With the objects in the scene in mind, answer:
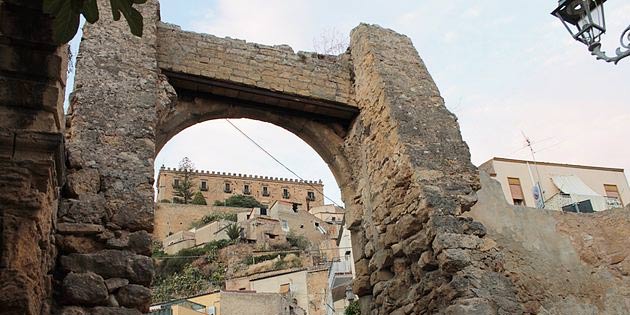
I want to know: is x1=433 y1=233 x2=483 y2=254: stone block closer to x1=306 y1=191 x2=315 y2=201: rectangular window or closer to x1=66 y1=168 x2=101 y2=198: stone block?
x1=66 y1=168 x2=101 y2=198: stone block

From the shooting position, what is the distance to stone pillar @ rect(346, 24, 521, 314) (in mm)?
5219

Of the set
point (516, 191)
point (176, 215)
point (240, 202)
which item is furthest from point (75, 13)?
point (240, 202)

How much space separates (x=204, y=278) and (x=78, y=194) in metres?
34.3

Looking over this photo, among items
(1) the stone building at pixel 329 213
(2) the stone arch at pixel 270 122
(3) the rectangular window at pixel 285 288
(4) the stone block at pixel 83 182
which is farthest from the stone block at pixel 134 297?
(1) the stone building at pixel 329 213

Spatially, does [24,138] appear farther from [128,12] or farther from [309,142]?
[309,142]

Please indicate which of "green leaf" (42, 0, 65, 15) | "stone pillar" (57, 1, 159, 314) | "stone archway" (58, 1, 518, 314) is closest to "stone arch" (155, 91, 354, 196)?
"stone archway" (58, 1, 518, 314)

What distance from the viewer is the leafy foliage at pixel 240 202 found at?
56.4m

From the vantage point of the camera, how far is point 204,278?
37.7 metres

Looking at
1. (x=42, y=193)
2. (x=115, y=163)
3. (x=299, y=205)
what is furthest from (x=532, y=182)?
(x=299, y=205)

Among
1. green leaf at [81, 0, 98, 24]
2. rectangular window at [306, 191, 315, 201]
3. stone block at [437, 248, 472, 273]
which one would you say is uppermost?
rectangular window at [306, 191, 315, 201]

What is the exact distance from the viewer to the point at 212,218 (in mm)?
50969

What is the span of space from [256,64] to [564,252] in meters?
4.86

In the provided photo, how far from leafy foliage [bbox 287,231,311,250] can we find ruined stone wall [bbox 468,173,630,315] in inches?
→ 1392

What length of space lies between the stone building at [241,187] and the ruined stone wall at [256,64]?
50.5 meters
